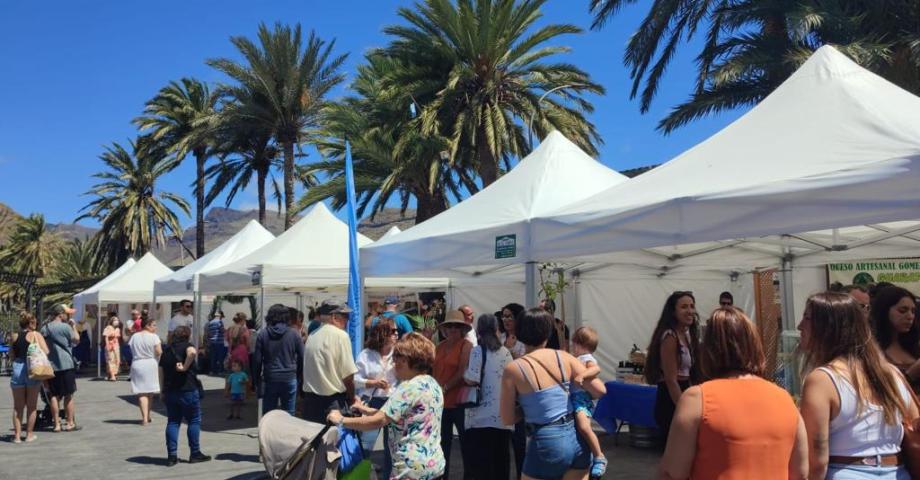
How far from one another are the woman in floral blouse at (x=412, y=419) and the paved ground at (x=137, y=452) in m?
3.57

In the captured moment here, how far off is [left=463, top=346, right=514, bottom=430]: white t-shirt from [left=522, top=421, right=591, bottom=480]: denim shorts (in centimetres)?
137

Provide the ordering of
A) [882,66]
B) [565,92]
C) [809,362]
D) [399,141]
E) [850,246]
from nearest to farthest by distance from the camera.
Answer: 1. [809,362]
2. [850,246]
3. [882,66]
4. [399,141]
5. [565,92]

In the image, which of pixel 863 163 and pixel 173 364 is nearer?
pixel 863 163

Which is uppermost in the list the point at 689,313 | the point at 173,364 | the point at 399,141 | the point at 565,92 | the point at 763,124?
the point at 565,92

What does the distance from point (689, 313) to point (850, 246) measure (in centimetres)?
473

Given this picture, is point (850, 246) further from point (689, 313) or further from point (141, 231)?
point (141, 231)

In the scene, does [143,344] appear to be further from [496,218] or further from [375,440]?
[496,218]

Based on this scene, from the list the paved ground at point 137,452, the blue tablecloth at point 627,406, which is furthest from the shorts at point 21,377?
the blue tablecloth at point 627,406

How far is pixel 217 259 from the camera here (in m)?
17.1

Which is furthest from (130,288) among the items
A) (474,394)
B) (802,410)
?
(802,410)

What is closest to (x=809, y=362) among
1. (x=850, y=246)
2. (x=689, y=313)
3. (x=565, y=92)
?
(x=689, y=313)

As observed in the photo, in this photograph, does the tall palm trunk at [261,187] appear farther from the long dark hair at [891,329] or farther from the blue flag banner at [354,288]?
the long dark hair at [891,329]

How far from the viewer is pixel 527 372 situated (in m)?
4.17

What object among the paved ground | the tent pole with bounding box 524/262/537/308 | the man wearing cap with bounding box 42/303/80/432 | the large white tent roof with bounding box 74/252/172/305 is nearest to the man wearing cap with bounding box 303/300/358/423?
the paved ground
